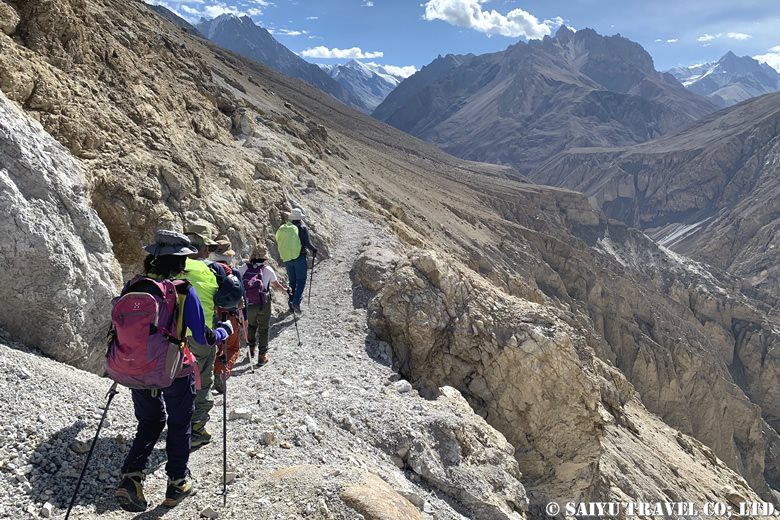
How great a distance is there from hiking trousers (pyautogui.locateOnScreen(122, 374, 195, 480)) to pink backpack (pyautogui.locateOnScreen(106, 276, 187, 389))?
243 millimetres

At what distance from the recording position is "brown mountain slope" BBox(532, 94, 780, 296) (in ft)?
316

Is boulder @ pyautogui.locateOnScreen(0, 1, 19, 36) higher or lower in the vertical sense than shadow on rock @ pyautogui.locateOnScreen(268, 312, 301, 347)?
higher

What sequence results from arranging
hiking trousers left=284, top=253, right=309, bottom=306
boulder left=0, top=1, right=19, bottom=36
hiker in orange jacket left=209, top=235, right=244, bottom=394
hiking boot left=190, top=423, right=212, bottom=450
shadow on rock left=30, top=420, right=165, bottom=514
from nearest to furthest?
1. shadow on rock left=30, top=420, right=165, bottom=514
2. hiking boot left=190, top=423, right=212, bottom=450
3. hiker in orange jacket left=209, top=235, right=244, bottom=394
4. boulder left=0, top=1, right=19, bottom=36
5. hiking trousers left=284, top=253, right=309, bottom=306

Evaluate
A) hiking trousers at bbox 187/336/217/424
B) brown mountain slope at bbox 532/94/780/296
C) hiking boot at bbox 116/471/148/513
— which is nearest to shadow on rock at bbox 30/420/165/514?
hiking boot at bbox 116/471/148/513

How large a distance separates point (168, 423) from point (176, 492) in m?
0.55

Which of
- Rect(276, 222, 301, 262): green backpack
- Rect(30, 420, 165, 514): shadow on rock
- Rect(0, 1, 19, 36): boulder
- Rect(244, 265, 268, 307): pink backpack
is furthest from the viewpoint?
Rect(276, 222, 301, 262): green backpack

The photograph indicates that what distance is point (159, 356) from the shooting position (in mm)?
3930

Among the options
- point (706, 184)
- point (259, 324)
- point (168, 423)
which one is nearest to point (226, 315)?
point (259, 324)

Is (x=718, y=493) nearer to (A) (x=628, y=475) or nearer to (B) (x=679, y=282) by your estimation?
(A) (x=628, y=475)

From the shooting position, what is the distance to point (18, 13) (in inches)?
374

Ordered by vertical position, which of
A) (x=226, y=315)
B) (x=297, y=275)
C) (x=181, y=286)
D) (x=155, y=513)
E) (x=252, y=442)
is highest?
(x=181, y=286)

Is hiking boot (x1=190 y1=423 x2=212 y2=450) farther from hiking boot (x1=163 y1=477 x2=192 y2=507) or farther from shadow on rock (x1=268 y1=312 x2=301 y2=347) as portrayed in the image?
shadow on rock (x1=268 y1=312 x2=301 y2=347)

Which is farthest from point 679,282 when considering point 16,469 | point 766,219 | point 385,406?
point 16,469

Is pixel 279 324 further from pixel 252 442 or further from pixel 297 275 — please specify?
pixel 252 442
